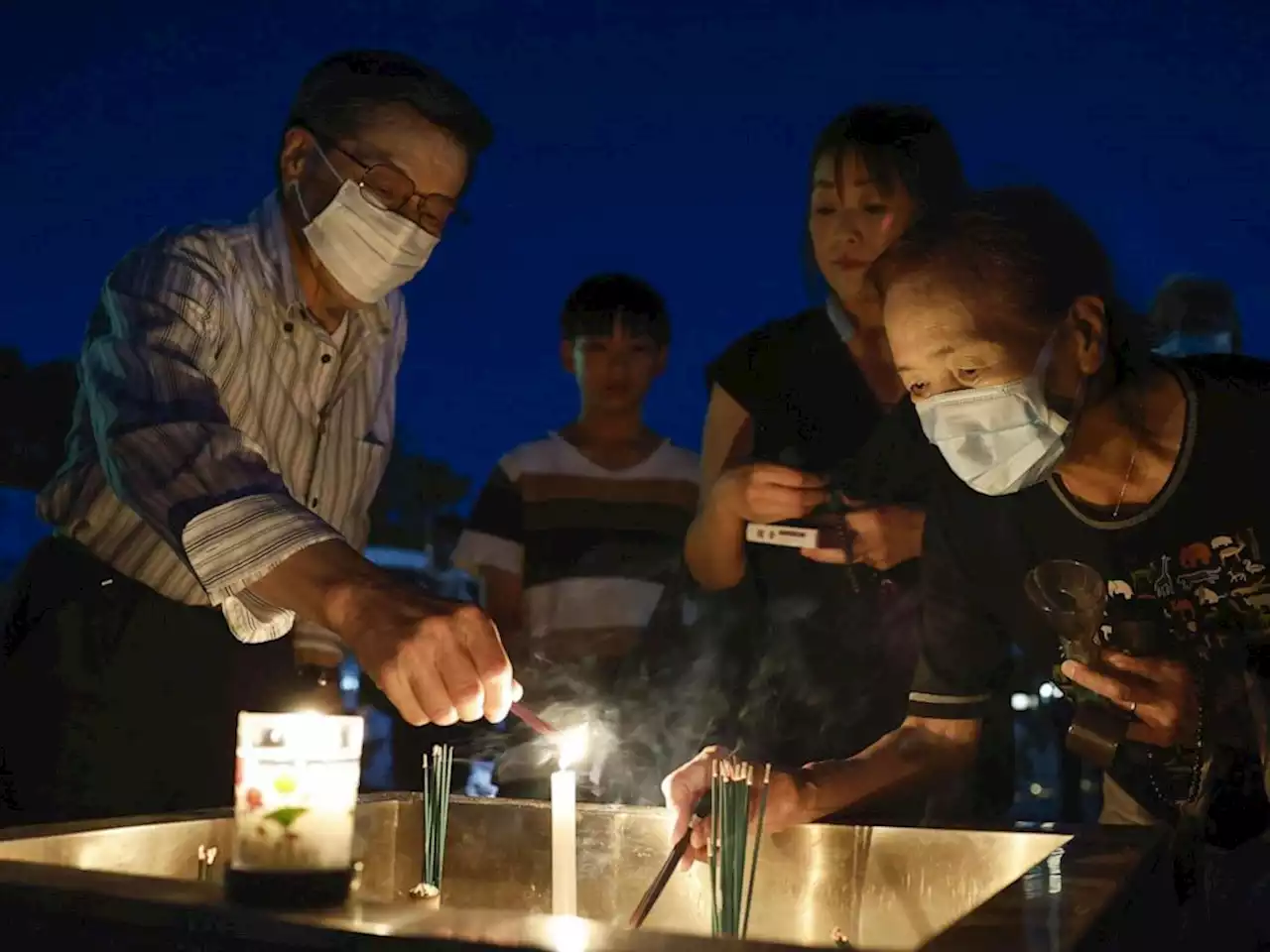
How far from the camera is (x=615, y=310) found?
2035 millimetres

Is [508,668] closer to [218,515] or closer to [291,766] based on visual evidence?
[291,766]

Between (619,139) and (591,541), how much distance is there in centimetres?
89

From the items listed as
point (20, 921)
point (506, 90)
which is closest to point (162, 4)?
point (506, 90)

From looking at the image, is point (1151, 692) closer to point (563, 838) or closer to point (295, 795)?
point (563, 838)


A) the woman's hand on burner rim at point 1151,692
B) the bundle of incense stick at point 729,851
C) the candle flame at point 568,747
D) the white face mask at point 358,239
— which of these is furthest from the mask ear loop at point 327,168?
the woman's hand on burner rim at point 1151,692

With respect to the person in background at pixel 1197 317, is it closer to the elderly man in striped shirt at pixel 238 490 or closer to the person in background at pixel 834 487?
the person in background at pixel 834 487

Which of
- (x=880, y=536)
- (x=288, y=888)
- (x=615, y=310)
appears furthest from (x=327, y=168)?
(x=288, y=888)

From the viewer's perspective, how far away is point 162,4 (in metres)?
2.69

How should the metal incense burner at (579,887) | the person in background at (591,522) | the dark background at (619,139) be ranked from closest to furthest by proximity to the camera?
the metal incense burner at (579,887)
the dark background at (619,139)
the person in background at (591,522)

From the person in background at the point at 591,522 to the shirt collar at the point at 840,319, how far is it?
0.32m

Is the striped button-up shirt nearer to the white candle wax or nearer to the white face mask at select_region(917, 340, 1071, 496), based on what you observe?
the white candle wax

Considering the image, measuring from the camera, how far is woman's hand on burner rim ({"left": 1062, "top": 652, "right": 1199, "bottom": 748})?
3.95ft

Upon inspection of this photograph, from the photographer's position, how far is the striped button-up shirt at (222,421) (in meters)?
1.04

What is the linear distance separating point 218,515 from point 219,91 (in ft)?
6.59
